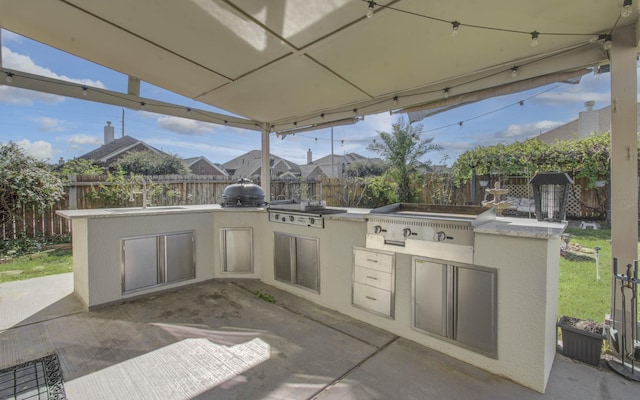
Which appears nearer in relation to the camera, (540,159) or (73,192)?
(73,192)

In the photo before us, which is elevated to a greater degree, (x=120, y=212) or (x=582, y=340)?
(x=120, y=212)

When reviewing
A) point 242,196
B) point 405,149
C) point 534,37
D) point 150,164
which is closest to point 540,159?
point 405,149

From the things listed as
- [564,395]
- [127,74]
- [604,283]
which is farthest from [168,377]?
[604,283]

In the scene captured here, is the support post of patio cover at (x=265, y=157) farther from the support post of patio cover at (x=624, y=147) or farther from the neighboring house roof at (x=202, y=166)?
the neighboring house roof at (x=202, y=166)

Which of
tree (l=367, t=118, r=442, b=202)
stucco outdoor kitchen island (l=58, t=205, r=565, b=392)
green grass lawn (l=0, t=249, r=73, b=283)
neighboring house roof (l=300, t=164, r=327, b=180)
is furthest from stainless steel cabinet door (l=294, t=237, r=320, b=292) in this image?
neighboring house roof (l=300, t=164, r=327, b=180)

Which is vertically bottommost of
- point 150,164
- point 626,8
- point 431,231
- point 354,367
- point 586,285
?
point 354,367

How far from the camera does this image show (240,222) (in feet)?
14.0

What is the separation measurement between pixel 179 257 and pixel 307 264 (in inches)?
71.0

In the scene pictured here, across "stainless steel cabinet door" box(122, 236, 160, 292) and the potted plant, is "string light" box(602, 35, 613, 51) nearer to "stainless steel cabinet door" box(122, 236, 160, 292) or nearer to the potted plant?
the potted plant

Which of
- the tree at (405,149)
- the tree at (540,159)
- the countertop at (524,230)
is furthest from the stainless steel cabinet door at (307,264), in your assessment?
the tree at (540,159)

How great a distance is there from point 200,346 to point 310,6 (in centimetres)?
283

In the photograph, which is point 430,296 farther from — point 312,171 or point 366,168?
point 312,171

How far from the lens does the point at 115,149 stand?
16875 millimetres

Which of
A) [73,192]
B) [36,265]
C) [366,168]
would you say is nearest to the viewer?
[36,265]
